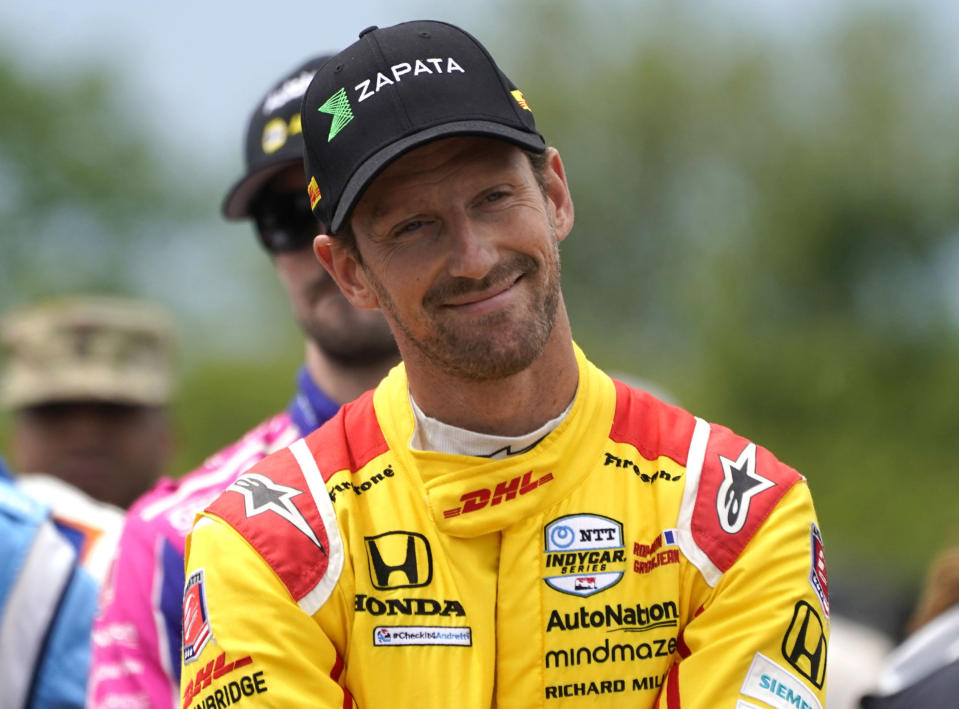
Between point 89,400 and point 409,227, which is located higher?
point 89,400

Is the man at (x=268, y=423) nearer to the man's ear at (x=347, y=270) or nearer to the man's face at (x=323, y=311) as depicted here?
the man's face at (x=323, y=311)

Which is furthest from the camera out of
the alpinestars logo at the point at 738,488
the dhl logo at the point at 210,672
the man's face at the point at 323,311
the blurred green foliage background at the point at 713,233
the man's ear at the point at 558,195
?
the blurred green foliage background at the point at 713,233

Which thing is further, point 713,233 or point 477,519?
point 713,233

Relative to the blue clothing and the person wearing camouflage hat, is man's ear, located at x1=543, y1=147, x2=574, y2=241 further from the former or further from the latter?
the person wearing camouflage hat

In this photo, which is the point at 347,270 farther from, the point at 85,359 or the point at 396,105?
the point at 85,359

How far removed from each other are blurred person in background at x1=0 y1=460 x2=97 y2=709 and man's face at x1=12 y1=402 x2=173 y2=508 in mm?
1995

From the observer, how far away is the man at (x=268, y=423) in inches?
135

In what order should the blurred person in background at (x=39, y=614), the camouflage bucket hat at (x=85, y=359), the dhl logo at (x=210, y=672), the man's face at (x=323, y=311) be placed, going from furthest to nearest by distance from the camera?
the camouflage bucket hat at (x=85, y=359)
the man's face at (x=323, y=311)
the blurred person in background at (x=39, y=614)
the dhl logo at (x=210, y=672)

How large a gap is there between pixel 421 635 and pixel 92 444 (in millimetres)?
3629

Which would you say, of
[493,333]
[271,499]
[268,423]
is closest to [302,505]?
[271,499]

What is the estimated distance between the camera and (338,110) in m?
2.52

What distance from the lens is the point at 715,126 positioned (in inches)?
1264

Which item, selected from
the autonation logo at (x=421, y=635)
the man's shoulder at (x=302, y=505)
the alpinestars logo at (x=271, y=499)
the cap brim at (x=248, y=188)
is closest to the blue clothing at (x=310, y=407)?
the cap brim at (x=248, y=188)

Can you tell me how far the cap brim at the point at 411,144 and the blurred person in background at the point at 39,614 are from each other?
1.63 m
